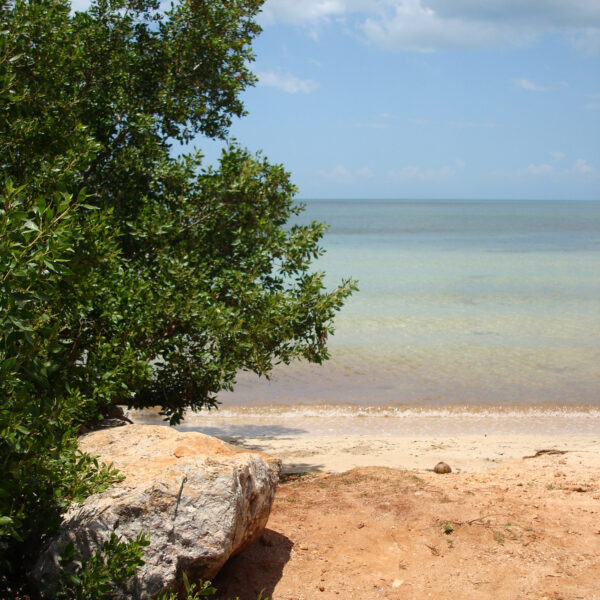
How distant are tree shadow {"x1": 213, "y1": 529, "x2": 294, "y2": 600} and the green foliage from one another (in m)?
1.60

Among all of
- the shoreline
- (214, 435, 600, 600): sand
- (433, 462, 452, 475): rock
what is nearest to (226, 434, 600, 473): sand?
the shoreline

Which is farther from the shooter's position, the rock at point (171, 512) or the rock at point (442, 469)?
the rock at point (442, 469)

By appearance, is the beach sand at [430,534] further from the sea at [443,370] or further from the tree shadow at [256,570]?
the sea at [443,370]

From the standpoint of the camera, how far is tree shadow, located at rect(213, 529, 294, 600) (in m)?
6.16

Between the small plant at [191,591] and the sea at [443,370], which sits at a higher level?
the small plant at [191,591]

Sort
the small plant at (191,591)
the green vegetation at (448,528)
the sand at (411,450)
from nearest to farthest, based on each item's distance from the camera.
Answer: the small plant at (191,591) < the green vegetation at (448,528) < the sand at (411,450)

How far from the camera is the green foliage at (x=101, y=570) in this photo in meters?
4.49

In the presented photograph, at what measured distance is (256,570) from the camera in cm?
648

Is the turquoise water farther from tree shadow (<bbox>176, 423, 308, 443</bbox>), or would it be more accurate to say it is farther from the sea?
tree shadow (<bbox>176, 423, 308, 443</bbox>)

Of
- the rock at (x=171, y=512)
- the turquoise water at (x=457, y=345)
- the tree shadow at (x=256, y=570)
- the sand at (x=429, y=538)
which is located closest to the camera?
the rock at (x=171, y=512)

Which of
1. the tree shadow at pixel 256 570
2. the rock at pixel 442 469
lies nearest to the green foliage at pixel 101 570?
the tree shadow at pixel 256 570

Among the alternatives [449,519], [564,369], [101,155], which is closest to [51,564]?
[449,519]

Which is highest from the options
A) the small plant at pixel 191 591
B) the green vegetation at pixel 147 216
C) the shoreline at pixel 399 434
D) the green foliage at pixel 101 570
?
the green vegetation at pixel 147 216

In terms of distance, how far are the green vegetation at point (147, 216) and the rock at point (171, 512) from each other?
0.24 meters
